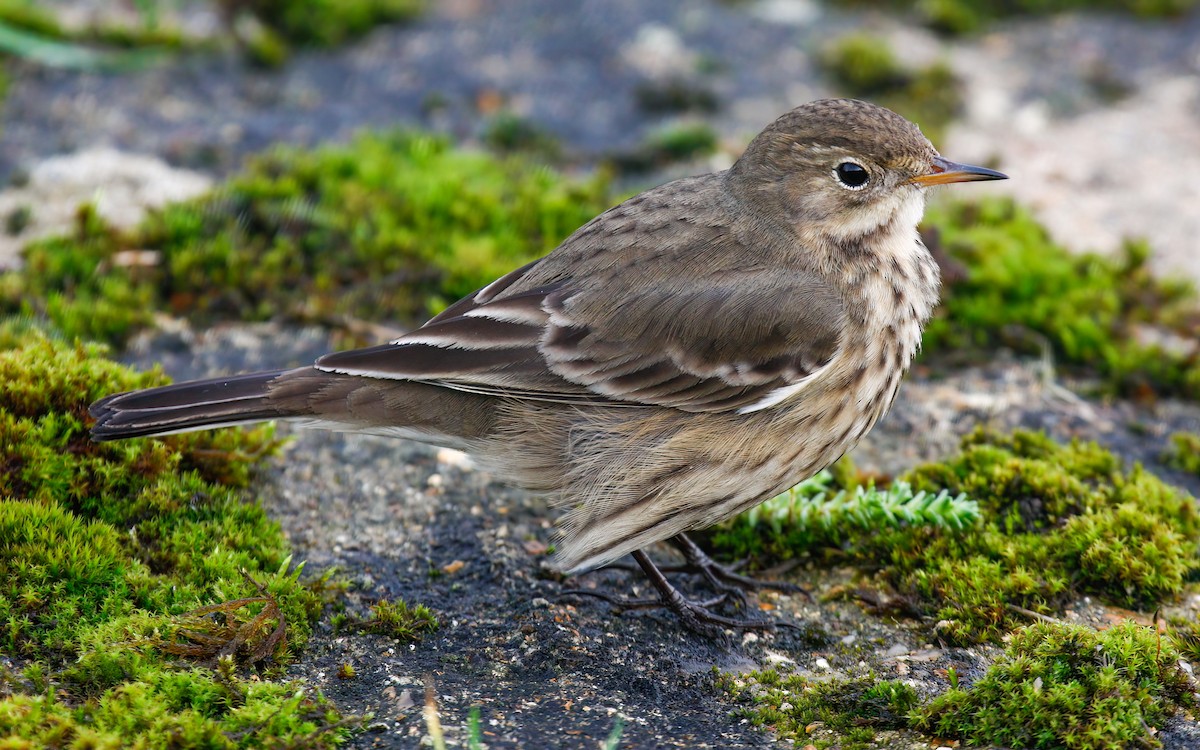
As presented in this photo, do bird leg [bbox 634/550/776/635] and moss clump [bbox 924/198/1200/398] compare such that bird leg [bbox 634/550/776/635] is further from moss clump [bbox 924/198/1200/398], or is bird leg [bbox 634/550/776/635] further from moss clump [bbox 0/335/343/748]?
moss clump [bbox 924/198/1200/398]

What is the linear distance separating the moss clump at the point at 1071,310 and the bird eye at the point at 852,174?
5.78 ft

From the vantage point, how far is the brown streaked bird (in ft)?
16.2

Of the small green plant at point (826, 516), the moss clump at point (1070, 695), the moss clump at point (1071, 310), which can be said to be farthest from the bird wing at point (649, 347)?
the moss clump at point (1071, 310)

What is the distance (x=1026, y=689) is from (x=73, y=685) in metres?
3.14

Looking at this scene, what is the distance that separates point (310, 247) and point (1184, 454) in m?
4.72

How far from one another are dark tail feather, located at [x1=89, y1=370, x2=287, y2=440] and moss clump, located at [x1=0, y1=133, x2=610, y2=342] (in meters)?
1.65

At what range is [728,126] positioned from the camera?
28.2 ft

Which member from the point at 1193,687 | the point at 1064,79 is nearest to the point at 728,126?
the point at 1064,79

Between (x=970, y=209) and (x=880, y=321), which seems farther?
(x=970, y=209)

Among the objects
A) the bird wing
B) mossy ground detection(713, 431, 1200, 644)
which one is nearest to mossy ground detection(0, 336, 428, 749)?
the bird wing

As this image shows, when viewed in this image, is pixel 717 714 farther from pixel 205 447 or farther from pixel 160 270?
pixel 160 270

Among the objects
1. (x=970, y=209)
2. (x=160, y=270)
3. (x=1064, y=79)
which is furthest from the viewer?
(x=1064, y=79)

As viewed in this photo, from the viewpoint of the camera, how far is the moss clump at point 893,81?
8.69 meters

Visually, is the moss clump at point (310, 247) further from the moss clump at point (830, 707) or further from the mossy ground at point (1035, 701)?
the mossy ground at point (1035, 701)
